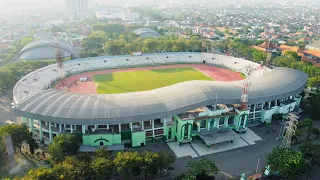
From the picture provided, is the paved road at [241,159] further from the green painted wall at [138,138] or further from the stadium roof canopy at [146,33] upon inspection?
Result: the stadium roof canopy at [146,33]

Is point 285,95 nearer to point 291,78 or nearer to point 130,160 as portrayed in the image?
point 291,78

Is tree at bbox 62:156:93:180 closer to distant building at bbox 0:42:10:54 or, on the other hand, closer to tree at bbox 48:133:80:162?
tree at bbox 48:133:80:162

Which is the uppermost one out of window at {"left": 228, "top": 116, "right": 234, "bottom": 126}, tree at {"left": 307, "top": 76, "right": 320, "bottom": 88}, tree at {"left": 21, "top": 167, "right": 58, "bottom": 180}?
tree at {"left": 307, "top": 76, "right": 320, "bottom": 88}

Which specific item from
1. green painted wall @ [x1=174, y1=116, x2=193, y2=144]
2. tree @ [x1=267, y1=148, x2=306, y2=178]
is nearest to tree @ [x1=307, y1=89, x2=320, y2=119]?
tree @ [x1=267, y1=148, x2=306, y2=178]

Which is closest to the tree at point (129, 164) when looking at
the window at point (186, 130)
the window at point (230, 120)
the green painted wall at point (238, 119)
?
the window at point (186, 130)

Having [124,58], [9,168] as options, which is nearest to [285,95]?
[9,168]
